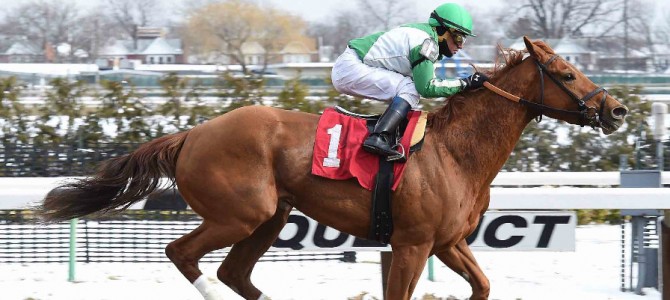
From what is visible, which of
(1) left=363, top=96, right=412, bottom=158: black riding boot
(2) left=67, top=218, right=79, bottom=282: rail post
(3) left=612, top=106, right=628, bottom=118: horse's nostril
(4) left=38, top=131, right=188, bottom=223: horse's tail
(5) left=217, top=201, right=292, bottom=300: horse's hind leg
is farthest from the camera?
(2) left=67, top=218, right=79, bottom=282: rail post

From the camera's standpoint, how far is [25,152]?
8.23m

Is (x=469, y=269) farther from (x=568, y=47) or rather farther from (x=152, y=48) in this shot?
(x=152, y=48)

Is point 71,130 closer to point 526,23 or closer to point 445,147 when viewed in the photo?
point 445,147

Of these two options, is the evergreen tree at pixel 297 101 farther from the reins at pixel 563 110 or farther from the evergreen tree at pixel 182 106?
the reins at pixel 563 110

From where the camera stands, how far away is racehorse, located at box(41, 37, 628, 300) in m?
4.71

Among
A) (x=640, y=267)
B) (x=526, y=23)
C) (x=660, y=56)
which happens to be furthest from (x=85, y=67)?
(x=640, y=267)

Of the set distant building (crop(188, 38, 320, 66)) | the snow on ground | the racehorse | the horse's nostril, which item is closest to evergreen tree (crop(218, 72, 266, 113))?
the snow on ground

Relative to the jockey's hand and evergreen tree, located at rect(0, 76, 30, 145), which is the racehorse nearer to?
the jockey's hand

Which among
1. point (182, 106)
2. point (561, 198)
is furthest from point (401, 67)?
point (182, 106)

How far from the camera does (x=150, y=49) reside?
151 ft

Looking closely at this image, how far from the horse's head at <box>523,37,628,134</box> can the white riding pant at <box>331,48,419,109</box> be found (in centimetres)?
58

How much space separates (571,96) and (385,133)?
2.90 ft

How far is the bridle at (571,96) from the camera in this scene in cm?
480

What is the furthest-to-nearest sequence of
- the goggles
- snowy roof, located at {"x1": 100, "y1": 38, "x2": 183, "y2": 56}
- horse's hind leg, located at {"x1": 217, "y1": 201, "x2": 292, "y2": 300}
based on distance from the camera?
snowy roof, located at {"x1": 100, "y1": 38, "x2": 183, "y2": 56} < horse's hind leg, located at {"x1": 217, "y1": 201, "x2": 292, "y2": 300} < the goggles
